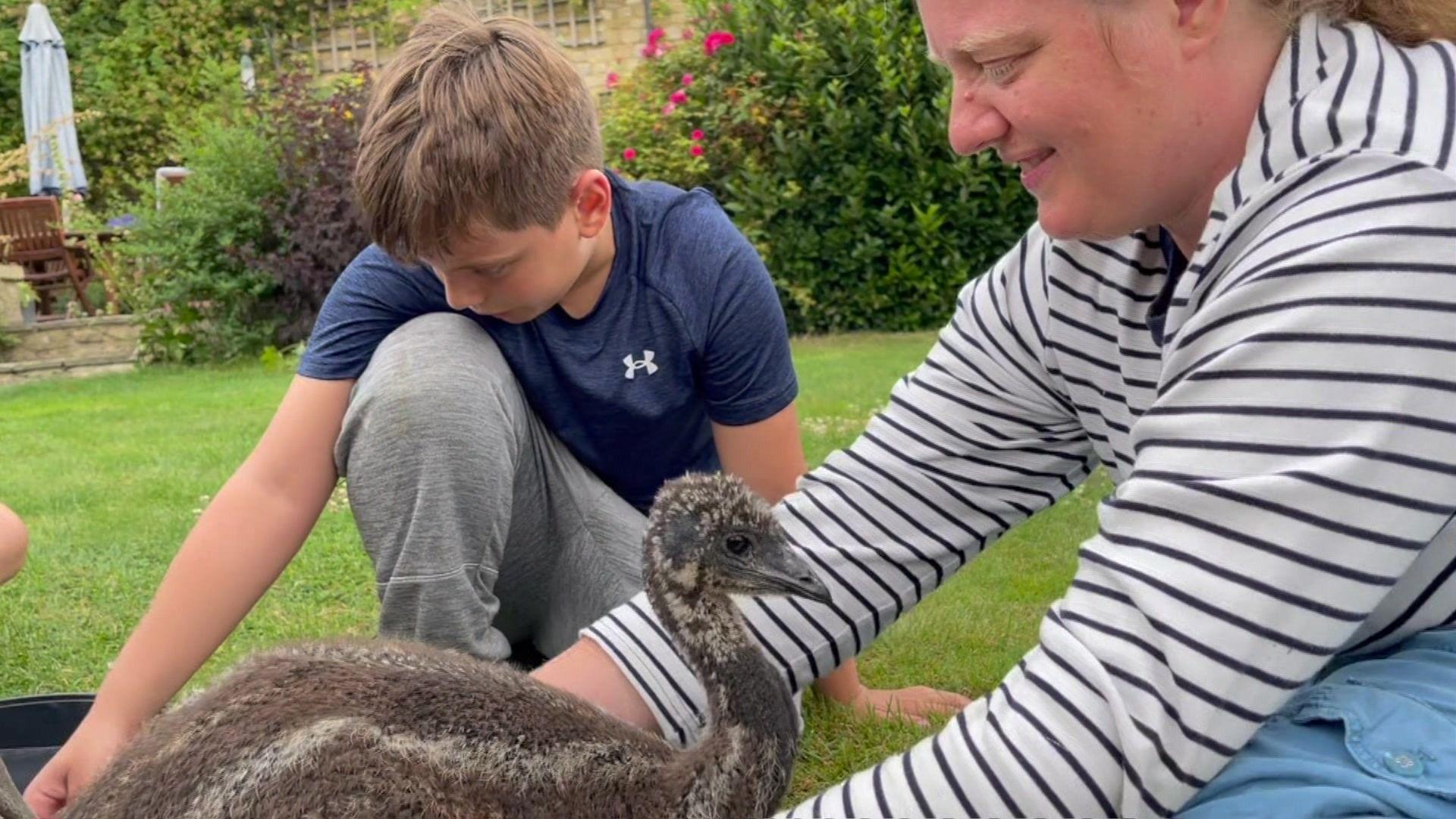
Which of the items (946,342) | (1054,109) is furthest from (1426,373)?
(946,342)

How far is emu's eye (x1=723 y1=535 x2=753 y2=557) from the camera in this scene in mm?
2865

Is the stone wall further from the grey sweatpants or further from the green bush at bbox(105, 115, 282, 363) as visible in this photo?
the grey sweatpants

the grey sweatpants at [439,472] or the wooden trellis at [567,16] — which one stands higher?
the wooden trellis at [567,16]

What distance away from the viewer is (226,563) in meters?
3.26

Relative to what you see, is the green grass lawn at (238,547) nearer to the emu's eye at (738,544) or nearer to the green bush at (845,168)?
the emu's eye at (738,544)

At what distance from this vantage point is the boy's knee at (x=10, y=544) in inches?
121

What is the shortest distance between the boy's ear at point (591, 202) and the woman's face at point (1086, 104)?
1512 millimetres

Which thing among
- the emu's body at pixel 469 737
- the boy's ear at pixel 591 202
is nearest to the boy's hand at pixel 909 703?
the emu's body at pixel 469 737

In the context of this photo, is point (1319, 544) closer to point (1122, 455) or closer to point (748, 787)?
point (1122, 455)

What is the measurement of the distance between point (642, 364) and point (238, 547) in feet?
3.53

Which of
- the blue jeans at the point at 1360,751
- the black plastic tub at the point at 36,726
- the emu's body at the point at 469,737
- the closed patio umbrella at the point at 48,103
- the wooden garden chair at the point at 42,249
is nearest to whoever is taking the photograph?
the blue jeans at the point at 1360,751

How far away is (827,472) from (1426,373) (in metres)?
1.34

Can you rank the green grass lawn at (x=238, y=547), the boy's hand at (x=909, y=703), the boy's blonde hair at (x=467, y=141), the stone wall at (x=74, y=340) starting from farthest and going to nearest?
the stone wall at (x=74, y=340), the green grass lawn at (x=238, y=547), the boy's hand at (x=909, y=703), the boy's blonde hair at (x=467, y=141)

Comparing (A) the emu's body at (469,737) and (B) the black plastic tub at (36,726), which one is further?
(B) the black plastic tub at (36,726)
